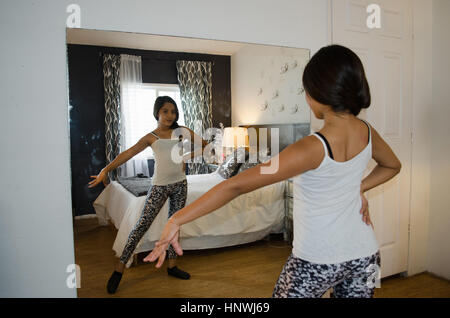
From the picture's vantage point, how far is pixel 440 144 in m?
2.72

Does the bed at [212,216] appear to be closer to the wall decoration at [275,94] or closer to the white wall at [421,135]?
the wall decoration at [275,94]

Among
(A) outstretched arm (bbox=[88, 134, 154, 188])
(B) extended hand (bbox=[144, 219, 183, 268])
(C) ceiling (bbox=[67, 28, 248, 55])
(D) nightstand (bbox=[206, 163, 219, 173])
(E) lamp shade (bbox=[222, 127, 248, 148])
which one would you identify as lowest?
(B) extended hand (bbox=[144, 219, 183, 268])

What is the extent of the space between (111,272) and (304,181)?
4.29 feet

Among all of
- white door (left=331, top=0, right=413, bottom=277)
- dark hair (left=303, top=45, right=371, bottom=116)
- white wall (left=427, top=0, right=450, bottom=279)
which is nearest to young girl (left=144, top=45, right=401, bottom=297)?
dark hair (left=303, top=45, right=371, bottom=116)

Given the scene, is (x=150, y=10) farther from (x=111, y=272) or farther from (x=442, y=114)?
(x=442, y=114)

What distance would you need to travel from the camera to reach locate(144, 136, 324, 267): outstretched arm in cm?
91

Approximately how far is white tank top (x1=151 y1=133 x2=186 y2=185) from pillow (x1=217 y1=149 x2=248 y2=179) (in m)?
0.26

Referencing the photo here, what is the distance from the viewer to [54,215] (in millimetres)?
1670

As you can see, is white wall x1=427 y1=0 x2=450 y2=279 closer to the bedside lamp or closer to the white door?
the white door

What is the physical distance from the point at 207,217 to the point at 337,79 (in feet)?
4.30

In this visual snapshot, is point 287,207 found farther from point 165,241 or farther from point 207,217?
point 165,241

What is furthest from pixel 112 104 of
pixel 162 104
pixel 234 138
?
pixel 234 138

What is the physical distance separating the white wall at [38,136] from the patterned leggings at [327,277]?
123 centimetres
